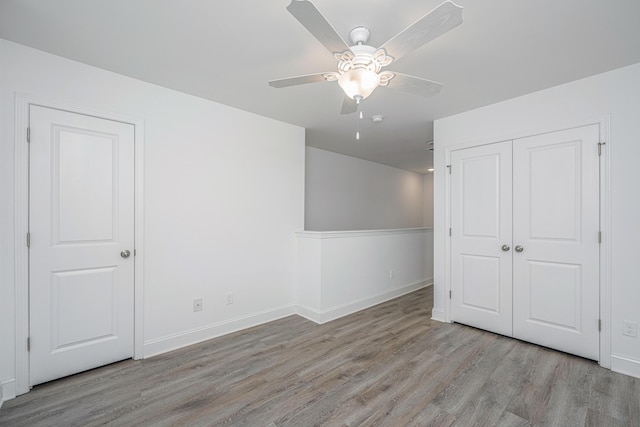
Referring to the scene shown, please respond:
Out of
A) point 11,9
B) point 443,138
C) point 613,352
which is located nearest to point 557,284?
point 613,352

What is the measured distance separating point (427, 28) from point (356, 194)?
4381mm

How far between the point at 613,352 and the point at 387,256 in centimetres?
240

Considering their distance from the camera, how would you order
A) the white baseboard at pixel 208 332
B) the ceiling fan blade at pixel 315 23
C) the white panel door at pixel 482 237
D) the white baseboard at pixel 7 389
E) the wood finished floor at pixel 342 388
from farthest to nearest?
the white panel door at pixel 482 237, the white baseboard at pixel 208 332, the white baseboard at pixel 7 389, the wood finished floor at pixel 342 388, the ceiling fan blade at pixel 315 23

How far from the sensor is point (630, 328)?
88.4 inches

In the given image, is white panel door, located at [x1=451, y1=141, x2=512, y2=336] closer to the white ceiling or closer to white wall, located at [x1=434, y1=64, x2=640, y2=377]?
white wall, located at [x1=434, y1=64, x2=640, y2=377]

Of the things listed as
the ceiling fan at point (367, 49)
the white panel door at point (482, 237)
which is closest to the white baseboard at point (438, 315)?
the white panel door at point (482, 237)

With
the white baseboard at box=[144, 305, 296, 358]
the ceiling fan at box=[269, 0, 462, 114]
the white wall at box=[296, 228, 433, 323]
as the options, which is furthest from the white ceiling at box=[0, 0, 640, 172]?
the white baseboard at box=[144, 305, 296, 358]

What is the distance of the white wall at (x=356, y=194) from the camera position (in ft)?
16.3

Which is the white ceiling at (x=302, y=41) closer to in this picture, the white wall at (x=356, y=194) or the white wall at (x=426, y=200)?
the white wall at (x=356, y=194)

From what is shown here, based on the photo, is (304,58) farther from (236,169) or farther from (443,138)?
(443,138)

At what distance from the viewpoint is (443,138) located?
340cm

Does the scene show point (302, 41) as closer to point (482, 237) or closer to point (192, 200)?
point (192, 200)

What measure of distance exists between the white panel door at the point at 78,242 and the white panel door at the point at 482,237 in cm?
331

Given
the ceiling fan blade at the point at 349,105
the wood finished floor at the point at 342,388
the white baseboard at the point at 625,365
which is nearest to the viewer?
the wood finished floor at the point at 342,388
